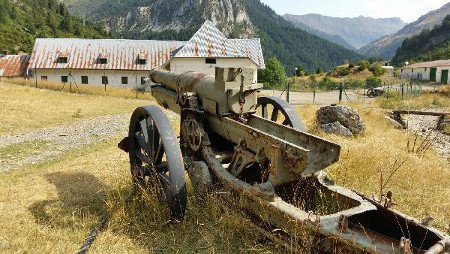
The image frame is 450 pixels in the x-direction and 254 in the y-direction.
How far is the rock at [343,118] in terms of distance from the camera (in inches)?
432

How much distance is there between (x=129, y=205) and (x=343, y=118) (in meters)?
7.00

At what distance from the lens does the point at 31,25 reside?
106 meters

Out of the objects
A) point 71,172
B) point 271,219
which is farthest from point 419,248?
point 71,172

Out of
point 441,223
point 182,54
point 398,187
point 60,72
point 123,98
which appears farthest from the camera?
point 60,72

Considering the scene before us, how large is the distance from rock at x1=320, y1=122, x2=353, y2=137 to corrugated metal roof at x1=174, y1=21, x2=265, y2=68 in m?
31.0

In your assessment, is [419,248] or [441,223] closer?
[419,248]

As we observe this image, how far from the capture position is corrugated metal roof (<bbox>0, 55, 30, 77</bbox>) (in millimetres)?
49781

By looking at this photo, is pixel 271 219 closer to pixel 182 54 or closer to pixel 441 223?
pixel 441 223

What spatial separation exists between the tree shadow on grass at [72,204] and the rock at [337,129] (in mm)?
5762

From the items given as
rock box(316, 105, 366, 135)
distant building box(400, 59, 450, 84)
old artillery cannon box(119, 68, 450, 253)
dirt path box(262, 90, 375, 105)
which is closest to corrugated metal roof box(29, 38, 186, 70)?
dirt path box(262, 90, 375, 105)

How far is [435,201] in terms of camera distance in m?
6.15

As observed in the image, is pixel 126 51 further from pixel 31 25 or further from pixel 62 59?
pixel 31 25

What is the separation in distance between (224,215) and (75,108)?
18.5 m

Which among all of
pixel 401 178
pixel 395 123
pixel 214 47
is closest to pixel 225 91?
pixel 401 178
